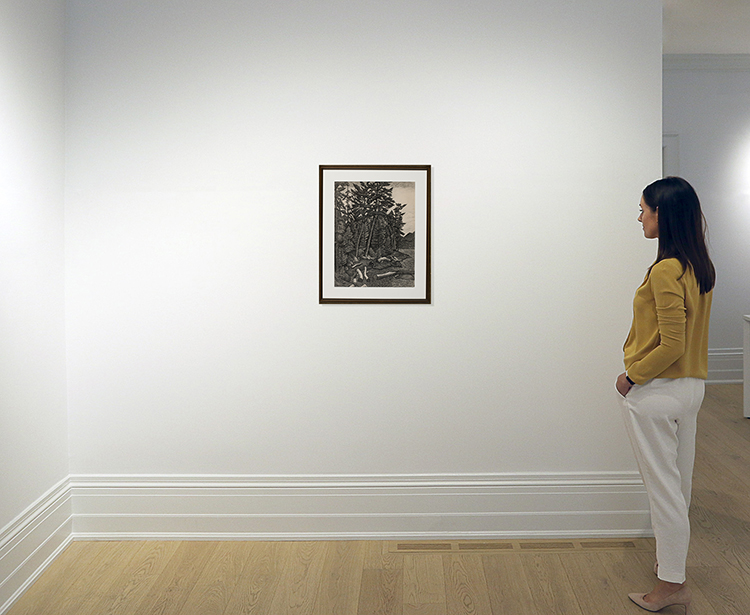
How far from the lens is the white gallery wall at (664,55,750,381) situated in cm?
583

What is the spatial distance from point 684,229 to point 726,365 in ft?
14.9

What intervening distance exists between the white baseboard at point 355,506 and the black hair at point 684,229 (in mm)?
1190

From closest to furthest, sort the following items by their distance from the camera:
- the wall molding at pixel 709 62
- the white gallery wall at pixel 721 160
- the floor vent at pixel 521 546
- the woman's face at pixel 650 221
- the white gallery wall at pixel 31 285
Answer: the woman's face at pixel 650 221
the white gallery wall at pixel 31 285
the floor vent at pixel 521 546
the wall molding at pixel 709 62
the white gallery wall at pixel 721 160

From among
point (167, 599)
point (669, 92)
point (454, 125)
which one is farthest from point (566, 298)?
point (669, 92)

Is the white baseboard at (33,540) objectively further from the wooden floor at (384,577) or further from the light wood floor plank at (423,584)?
the light wood floor plank at (423,584)

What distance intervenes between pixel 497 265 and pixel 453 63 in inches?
37.8

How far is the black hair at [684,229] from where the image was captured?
2.19 meters

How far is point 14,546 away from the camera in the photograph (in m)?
2.42

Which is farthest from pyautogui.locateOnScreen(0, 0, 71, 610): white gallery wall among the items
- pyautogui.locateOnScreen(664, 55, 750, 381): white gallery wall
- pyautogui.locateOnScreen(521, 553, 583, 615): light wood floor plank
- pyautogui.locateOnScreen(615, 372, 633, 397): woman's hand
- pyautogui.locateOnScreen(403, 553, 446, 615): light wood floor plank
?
pyautogui.locateOnScreen(664, 55, 750, 381): white gallery wall

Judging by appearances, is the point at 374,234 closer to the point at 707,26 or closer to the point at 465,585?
the point at 465,585

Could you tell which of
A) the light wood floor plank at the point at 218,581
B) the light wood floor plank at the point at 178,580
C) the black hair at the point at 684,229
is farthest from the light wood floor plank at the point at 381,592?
the black hair at the point at 684,229

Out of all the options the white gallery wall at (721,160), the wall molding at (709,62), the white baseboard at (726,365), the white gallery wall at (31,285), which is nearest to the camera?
the white gallery wall at (31,285)

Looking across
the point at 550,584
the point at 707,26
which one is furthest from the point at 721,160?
the point at 550,584

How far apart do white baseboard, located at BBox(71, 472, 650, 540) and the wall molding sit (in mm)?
4477
